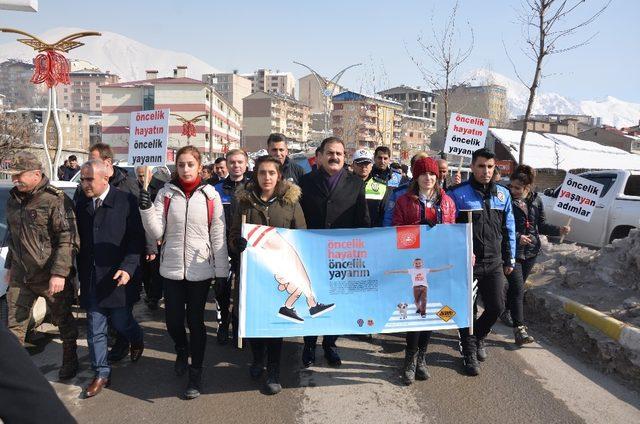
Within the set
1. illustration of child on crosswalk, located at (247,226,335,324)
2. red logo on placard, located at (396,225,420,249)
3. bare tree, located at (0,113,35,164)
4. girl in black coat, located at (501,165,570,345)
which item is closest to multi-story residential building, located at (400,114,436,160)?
bare tree, located at (0,113,35,164)

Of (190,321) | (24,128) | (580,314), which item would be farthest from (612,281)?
(24,128)

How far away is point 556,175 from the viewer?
A: 32812 millimetres

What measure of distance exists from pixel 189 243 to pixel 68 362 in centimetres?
Answer: 165

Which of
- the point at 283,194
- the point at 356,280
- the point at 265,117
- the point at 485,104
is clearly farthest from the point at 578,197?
the point at 265,117

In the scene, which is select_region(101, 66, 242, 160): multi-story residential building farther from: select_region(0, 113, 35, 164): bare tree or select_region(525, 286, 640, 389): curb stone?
select_region(525, 286, 640, 389): curb stone

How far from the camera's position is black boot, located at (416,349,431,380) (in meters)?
4.65

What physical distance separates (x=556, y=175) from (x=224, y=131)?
6772 centimetres

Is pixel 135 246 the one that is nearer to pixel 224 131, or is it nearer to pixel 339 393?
pixel 339 393

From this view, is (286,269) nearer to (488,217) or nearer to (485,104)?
(488,217)

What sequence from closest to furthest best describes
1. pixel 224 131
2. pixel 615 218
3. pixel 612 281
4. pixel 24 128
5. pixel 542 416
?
pixel 542 416 → pixel 612 281 → pixel 615 218 → pixel 24 128 → pixel 224 131

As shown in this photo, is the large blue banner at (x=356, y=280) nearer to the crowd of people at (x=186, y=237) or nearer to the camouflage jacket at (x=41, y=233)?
the crowd of people at (x=186, y=237)

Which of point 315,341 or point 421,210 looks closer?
point 421,210

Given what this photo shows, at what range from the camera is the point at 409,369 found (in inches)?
182

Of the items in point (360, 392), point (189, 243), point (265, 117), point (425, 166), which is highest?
point (265, 117)
